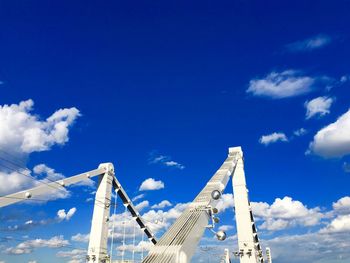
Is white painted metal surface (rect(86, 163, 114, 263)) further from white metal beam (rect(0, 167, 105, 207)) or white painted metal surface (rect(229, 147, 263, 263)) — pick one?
white painted metal surface (rect(229, 147, 263, 263))

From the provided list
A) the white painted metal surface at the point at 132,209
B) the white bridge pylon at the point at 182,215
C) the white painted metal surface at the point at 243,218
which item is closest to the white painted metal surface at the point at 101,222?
the white bridge pylon at the point at 182,215

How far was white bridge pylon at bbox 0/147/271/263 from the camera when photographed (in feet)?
87.5

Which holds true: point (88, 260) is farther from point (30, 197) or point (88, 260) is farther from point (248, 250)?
point (248, 250)

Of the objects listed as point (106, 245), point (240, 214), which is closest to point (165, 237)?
point (106, 245)

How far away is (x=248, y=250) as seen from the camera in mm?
53781

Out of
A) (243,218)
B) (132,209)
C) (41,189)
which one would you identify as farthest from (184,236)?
(132,209)

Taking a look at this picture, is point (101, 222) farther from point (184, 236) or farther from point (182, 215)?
point (184, 236)

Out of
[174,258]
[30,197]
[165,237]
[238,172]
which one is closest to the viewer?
[174,258]

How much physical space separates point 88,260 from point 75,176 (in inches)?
463

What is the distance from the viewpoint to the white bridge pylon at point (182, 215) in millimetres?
26672

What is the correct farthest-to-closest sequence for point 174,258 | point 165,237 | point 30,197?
1. point 30,197
2. point 165,237
3. point 174,258

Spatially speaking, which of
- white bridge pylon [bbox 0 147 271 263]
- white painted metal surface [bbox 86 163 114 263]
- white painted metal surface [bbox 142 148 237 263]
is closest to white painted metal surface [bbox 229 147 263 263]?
white bridge pylon [bbox 0 147 271 263]

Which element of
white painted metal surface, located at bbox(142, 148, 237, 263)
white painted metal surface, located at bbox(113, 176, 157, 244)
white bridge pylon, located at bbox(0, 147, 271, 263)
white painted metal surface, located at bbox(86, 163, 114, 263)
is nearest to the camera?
white painted metal surface, located at bbox(142, 148, 237, 263)

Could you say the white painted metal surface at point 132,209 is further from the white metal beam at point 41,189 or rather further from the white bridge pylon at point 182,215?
the white metal beam at point 41,189
